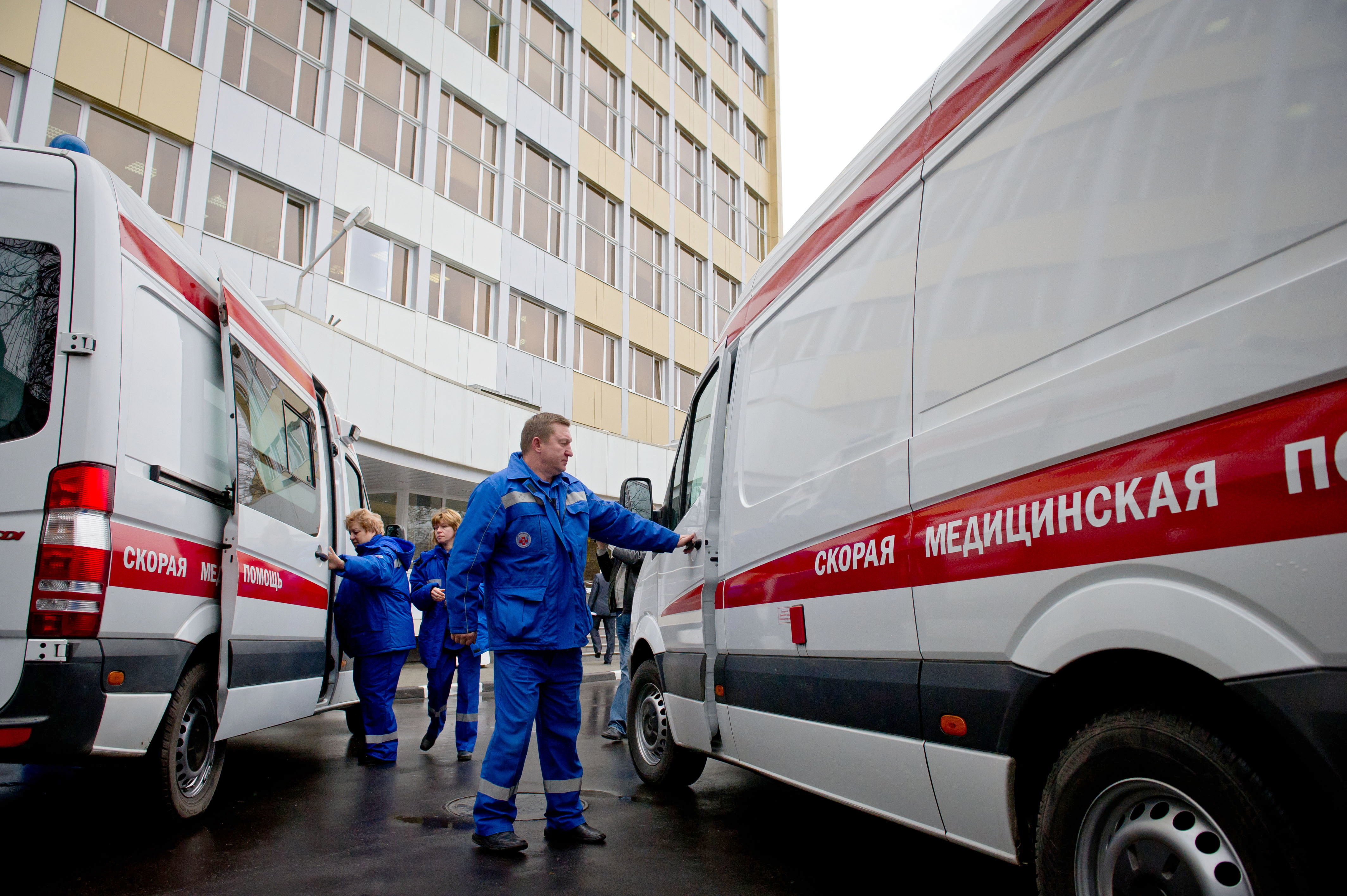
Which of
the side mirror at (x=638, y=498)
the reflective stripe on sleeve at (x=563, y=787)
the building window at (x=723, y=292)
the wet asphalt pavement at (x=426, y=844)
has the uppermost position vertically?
the building window at (x=723, y=292)

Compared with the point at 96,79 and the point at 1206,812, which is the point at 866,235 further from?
the point at 96,79

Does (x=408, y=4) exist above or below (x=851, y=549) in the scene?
above

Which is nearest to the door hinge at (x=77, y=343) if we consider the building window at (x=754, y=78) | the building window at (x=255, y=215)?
the building window at (x=255, y=215)

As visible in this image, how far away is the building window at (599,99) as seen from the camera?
68.7ft

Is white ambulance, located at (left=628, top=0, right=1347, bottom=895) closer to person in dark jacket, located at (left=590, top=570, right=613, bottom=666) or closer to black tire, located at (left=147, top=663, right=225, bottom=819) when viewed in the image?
black tire, located at (left=147, top=663, right=225, bottom=819)

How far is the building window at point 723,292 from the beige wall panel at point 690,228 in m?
0.94

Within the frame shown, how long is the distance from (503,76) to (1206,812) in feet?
63.1

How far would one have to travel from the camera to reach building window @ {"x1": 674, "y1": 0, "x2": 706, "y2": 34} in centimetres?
2556

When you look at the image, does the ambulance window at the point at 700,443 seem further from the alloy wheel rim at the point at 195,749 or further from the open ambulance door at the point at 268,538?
the alloy wheel rim at the point at 195,749

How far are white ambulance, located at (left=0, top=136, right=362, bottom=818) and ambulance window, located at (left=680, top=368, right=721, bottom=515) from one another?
214 cm

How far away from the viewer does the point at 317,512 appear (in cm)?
545

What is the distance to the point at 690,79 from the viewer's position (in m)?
25.6

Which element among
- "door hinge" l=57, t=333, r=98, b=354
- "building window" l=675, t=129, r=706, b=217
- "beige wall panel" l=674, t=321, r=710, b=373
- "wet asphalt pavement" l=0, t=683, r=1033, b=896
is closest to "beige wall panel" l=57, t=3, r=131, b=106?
"wet asphalt pavement" l=0, t=683, r=1033, b=896

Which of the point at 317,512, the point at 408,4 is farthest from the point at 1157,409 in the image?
the point at 408,4
